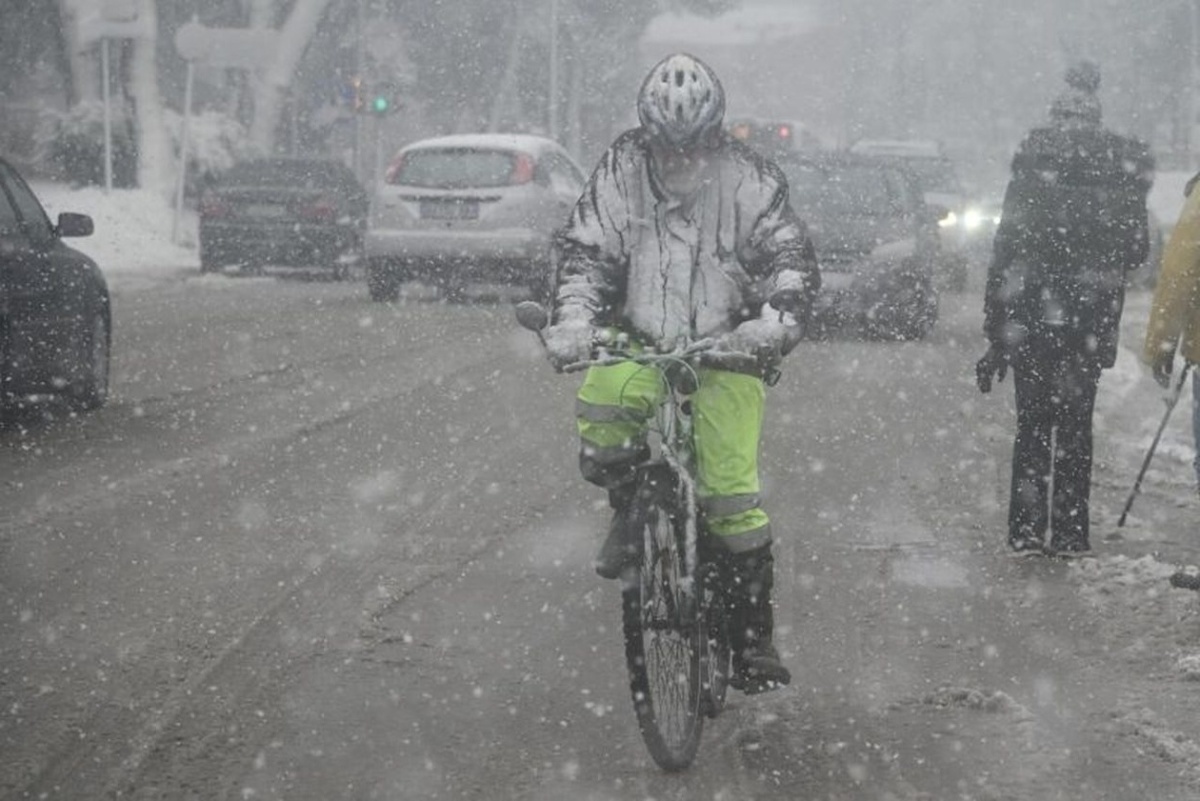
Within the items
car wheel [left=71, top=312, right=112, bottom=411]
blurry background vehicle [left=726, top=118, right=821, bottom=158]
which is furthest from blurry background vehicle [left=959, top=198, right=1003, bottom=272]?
car wheel [left=71, top=312, right=112, bottom=411]

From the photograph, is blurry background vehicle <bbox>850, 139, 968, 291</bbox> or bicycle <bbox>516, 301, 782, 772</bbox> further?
blurry background vehicle <bbox>850, 139, 968, 291</bbox>

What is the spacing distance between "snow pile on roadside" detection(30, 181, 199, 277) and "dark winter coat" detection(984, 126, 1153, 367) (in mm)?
20393

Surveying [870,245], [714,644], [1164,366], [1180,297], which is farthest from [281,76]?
[714,644]

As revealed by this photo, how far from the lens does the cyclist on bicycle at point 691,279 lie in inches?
207

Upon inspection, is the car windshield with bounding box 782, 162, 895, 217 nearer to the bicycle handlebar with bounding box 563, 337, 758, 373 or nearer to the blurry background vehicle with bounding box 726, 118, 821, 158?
the bicycle handlebar with bounding box 563, 337, 758, 373

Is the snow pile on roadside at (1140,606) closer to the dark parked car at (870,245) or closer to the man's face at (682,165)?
the man's face at (682,165)

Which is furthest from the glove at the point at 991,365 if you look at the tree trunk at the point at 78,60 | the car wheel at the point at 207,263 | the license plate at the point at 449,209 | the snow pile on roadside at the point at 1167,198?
the tree trunk at the point at 78,60

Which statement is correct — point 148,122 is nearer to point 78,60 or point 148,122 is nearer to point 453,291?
point 78,60

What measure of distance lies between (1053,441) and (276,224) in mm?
19176

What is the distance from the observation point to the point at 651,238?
546cm

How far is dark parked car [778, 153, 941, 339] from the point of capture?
59.2ft

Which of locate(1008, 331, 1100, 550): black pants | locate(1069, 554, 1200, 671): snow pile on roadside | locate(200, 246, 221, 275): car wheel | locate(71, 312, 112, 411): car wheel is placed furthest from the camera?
locate(200, 246, 221, 275): car wheel

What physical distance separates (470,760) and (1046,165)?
3876mm

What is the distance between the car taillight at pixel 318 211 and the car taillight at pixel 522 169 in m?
5.68
